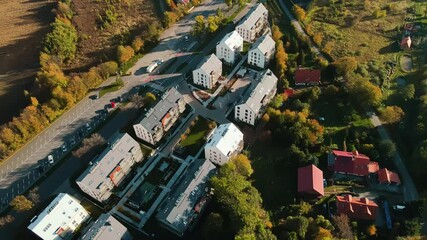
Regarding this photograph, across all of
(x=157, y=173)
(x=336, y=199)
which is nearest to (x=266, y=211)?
(x=336, y=199)

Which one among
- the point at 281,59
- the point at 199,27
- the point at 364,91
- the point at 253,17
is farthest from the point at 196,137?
the point at 253,17

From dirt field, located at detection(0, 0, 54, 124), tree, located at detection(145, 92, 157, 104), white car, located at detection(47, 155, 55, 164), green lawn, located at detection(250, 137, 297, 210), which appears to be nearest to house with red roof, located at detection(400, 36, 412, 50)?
green lawn, located at detection(250, 137, 297, 210)

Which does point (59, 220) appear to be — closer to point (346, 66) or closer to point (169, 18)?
point (169, 18)

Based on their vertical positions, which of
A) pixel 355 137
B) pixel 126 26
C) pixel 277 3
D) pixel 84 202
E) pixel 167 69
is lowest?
pixel 84 202

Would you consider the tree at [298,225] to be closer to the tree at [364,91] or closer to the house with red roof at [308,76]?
the tree at [364,91]

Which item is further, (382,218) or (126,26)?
(126,26)

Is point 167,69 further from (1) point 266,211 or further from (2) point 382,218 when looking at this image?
(2) point 382,218
